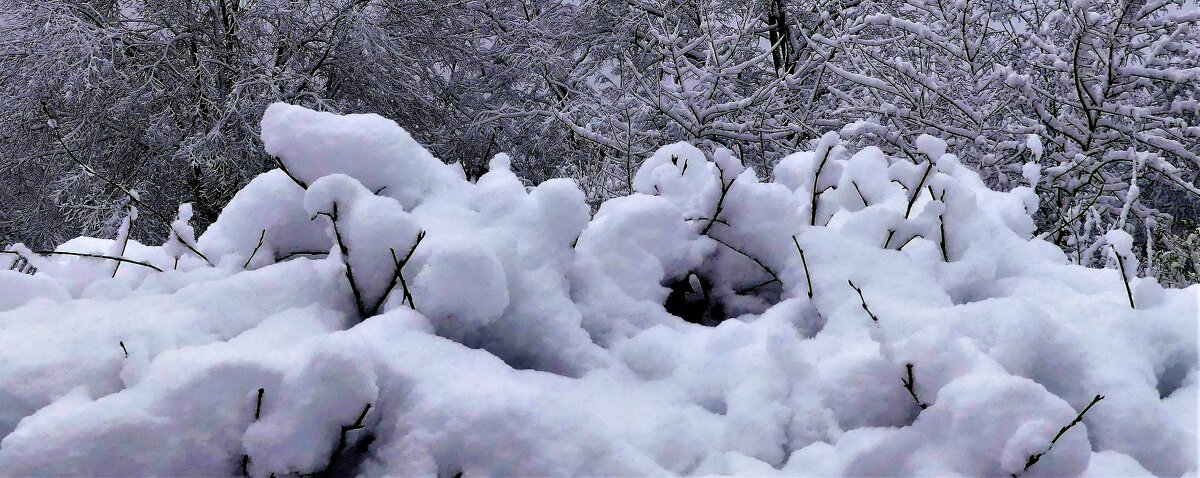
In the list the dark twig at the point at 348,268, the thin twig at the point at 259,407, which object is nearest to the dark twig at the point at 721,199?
the dark twig at the point at 348,268

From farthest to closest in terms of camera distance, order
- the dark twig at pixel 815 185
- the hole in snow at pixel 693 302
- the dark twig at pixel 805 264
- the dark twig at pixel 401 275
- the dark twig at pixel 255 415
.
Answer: the dark twig at pixel 815 185 → the hole in snow at pixel 693 302 → the dark twig at pixel 805 264 → the dark twig at pixel 401 275 → the dark twig at pixel 255 415

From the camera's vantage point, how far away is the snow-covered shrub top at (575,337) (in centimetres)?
117

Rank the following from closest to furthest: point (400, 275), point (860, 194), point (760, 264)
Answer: point (400, 275) → point (760, 264) → point (860, 194)

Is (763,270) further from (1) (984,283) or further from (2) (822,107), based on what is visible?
(2) (822,107)

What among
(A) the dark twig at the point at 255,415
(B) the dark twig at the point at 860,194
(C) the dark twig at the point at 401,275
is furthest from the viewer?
(B) the dark twig at the point at 860,194

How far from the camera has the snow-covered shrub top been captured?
1.17 m

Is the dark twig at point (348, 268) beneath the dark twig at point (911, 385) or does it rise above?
beneath

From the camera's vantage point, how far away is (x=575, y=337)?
1.50 m

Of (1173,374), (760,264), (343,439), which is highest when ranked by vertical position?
(1173,374)

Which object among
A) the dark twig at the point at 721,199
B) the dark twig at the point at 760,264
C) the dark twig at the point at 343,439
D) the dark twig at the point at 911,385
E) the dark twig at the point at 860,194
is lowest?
the dark twig at the point at 343,439

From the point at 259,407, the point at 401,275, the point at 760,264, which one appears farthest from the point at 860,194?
the point at 259,407

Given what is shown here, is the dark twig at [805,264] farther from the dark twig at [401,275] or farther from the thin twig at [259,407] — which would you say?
the thin twig at [259,407]

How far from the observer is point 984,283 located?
67.1 inches

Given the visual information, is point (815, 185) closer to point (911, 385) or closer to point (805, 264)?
point (805, 264)
